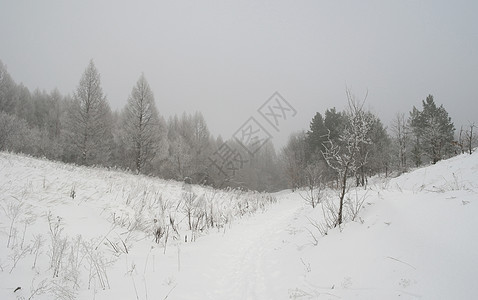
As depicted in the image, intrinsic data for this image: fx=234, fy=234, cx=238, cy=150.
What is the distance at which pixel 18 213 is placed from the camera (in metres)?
4.34

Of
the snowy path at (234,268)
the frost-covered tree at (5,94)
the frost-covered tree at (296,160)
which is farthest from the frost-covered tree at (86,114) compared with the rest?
the frost-covered tree at (296,160)

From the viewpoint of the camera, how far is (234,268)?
13.5ft

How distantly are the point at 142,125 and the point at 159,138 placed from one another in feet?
6.11

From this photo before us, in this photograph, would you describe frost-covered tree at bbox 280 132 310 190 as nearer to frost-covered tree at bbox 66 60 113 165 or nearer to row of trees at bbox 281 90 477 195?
row of trees at bbox 281 90 477 195

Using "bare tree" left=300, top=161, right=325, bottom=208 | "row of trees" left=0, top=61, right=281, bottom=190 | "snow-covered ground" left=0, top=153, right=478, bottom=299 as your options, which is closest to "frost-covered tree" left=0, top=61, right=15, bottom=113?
"row of trees" left=0, top=61, right=281, bottom=190

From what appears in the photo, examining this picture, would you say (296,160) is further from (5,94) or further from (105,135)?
(5,94)

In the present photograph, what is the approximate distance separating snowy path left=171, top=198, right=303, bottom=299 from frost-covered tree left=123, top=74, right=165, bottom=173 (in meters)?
16.9

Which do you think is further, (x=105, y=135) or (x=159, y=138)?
(x=105, y=135)

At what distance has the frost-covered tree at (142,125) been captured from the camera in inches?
814

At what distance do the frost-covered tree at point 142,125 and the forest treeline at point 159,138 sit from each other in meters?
0.08

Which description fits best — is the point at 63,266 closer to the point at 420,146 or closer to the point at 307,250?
the point at 307,250

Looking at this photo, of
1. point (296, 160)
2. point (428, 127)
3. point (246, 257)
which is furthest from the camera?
point (296, 160)

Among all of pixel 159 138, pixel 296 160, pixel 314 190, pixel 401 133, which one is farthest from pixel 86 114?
pixel 401 133

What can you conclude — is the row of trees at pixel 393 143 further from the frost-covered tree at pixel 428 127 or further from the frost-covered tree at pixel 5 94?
the frost-covered tree at pixel 5 94
